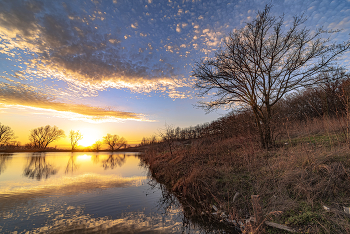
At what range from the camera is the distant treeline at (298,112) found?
945cm

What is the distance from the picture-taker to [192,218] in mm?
6324

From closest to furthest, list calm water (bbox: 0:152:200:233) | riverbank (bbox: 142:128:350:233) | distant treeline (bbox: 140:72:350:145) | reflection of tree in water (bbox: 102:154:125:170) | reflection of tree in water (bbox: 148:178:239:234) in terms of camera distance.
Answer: riverbank (bbox: 142:128:350:233)
reflection of tree in water (bbox: 148:178:239:234)
calm water (bbox: 0:152:200:233)
distant treeline (bbox: 140:72:350:145)
reflection of tree in water (bbox: 102:154:125:170)

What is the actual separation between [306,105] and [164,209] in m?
34.7

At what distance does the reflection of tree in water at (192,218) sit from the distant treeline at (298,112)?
5.30m

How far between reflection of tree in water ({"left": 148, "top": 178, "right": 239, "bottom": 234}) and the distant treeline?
5295 millimetres

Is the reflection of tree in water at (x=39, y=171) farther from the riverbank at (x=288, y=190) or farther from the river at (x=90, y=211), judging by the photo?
the riverbank at (x=288, y=190)

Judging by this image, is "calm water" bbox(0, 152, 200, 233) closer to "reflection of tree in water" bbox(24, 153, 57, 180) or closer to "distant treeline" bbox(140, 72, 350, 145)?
"reflection of tree in water" bbox(24, 153, 57, 180)

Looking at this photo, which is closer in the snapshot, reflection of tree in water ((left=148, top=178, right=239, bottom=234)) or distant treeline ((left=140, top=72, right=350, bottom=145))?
reflection of tree in water ((left=148, top=178, right=239, bottom=234))

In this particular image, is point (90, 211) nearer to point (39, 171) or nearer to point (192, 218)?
point (192, 218)

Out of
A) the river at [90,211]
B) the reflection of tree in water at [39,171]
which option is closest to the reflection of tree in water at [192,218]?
the river at [90,211]

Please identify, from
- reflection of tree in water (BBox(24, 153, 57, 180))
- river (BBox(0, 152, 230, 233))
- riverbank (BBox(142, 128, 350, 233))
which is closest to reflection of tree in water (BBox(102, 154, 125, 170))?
reflection of tree in water (BBox(24, 153, 57, 180))

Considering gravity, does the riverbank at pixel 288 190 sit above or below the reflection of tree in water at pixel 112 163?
above

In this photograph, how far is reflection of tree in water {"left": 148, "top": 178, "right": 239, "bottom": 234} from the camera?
5.42 metres

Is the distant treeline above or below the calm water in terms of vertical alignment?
above
